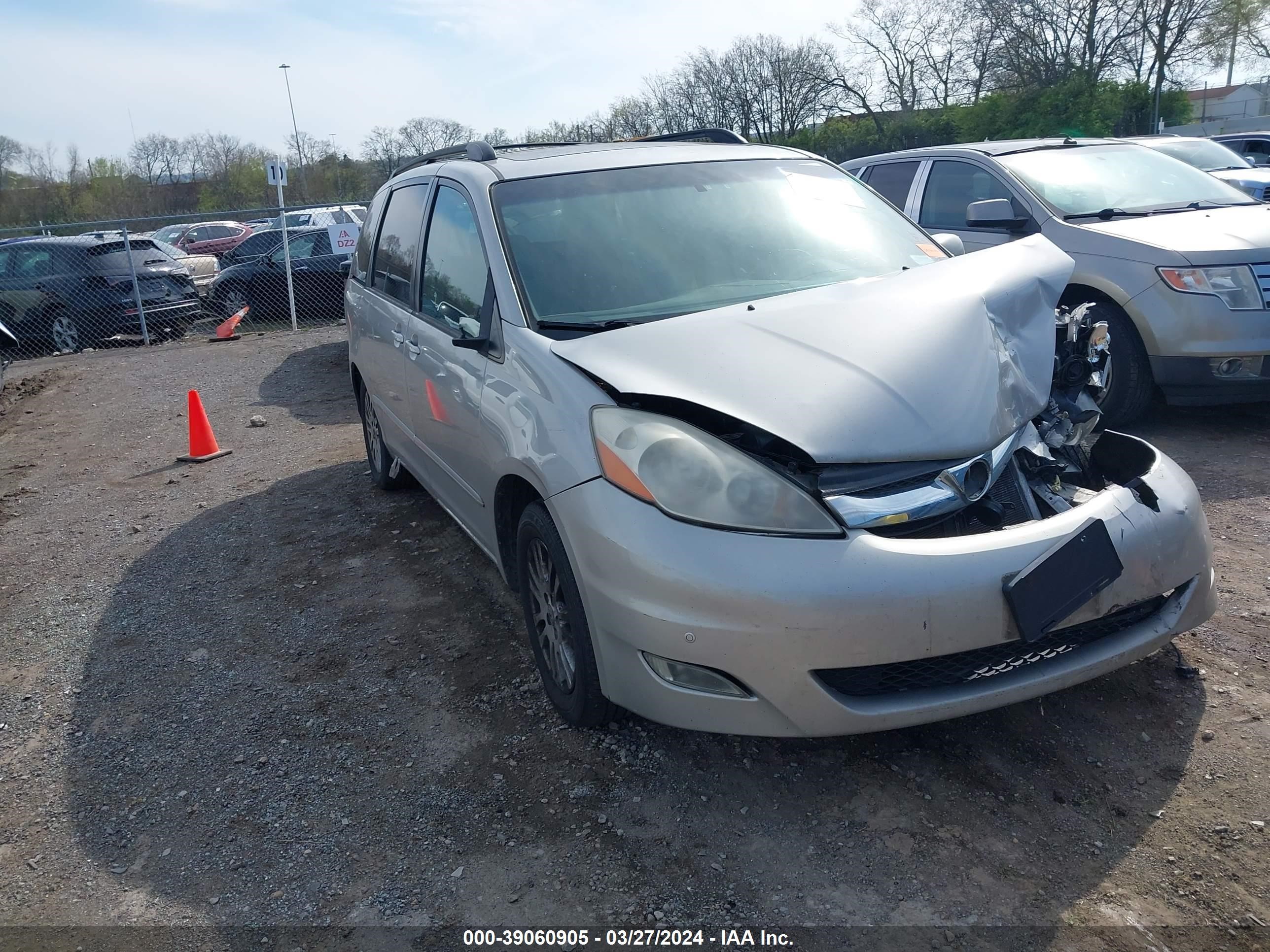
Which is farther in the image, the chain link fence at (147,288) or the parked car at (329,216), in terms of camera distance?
the parked car at (329,216)

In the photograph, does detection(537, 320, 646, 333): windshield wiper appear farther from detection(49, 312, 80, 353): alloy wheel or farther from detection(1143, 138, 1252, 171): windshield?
detection(49, 312, 80, 353): alloy wheel

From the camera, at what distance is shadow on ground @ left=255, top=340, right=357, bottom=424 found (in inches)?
342

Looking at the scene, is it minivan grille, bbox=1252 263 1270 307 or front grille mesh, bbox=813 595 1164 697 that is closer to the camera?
front grille mesh, bbox=813 595 1164 697

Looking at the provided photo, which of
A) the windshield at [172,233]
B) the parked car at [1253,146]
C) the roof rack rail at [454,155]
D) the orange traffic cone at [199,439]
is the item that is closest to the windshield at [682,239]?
the roof rack rail at [454,155]

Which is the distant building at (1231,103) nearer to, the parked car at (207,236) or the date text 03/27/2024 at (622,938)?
the parked car at (207,236)

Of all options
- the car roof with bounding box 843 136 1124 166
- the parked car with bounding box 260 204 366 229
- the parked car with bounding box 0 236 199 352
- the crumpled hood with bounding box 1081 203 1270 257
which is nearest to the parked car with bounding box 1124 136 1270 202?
the car roof with bounding box 843 136 1124 166

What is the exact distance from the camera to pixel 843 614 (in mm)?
2365

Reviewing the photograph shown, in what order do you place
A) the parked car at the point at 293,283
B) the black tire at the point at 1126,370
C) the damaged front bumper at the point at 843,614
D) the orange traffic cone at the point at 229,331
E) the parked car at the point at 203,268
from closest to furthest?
the damaged front bumper at the point at 843,614 < the black tire at the point at 1126,370 < the orange traffic cone at the point at 229,331 < the parked car at the point at 293,283 < the parked car at the point at 203,268

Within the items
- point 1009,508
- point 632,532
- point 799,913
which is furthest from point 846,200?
point 799,913

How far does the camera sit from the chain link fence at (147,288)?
1321cm

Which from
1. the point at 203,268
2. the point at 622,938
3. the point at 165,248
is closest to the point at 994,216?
the point at 622,938

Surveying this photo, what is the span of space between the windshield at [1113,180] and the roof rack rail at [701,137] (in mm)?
2640

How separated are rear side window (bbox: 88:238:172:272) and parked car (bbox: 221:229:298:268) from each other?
2375mm

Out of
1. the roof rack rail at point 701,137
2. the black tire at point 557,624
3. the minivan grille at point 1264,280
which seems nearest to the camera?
the black tire at point 557,624
